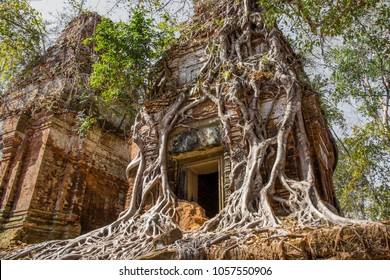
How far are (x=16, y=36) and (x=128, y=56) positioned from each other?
11.5ft

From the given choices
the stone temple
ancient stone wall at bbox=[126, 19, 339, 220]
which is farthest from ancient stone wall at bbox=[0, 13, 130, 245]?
ancient stone wall at bbox=[126, 19, 339, 220]

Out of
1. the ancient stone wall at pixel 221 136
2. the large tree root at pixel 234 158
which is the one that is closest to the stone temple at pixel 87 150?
the ancient stone wall at pixel 221 136

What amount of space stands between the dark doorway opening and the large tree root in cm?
212

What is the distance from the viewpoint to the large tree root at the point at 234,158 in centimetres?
409

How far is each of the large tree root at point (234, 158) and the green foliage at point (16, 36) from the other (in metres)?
4.09

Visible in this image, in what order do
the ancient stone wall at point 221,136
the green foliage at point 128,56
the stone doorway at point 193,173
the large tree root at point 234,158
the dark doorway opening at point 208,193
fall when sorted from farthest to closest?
the dark doorway opening at point 208,193 < the green foliage at point 128,56 < the stone doorway at point 193,173 < the ancient stone wall at point 221,136 < the large tree root at point 234,158

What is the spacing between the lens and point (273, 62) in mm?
5824

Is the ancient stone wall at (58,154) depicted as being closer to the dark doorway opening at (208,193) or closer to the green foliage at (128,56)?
the green foliage at (128,56)

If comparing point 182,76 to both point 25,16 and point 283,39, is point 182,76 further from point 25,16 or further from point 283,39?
point 25,16

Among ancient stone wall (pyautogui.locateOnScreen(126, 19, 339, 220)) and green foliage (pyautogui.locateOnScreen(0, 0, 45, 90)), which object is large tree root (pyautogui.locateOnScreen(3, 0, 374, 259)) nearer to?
ancient stone wall (pyautogui.locateOnScreen(126, 19, 339, 220))

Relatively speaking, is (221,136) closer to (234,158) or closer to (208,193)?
(234,158)

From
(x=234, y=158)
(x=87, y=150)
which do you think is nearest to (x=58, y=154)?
(x=87, y=150)

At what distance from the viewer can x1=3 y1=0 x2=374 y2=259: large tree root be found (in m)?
4.09

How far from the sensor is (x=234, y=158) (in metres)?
5.20
